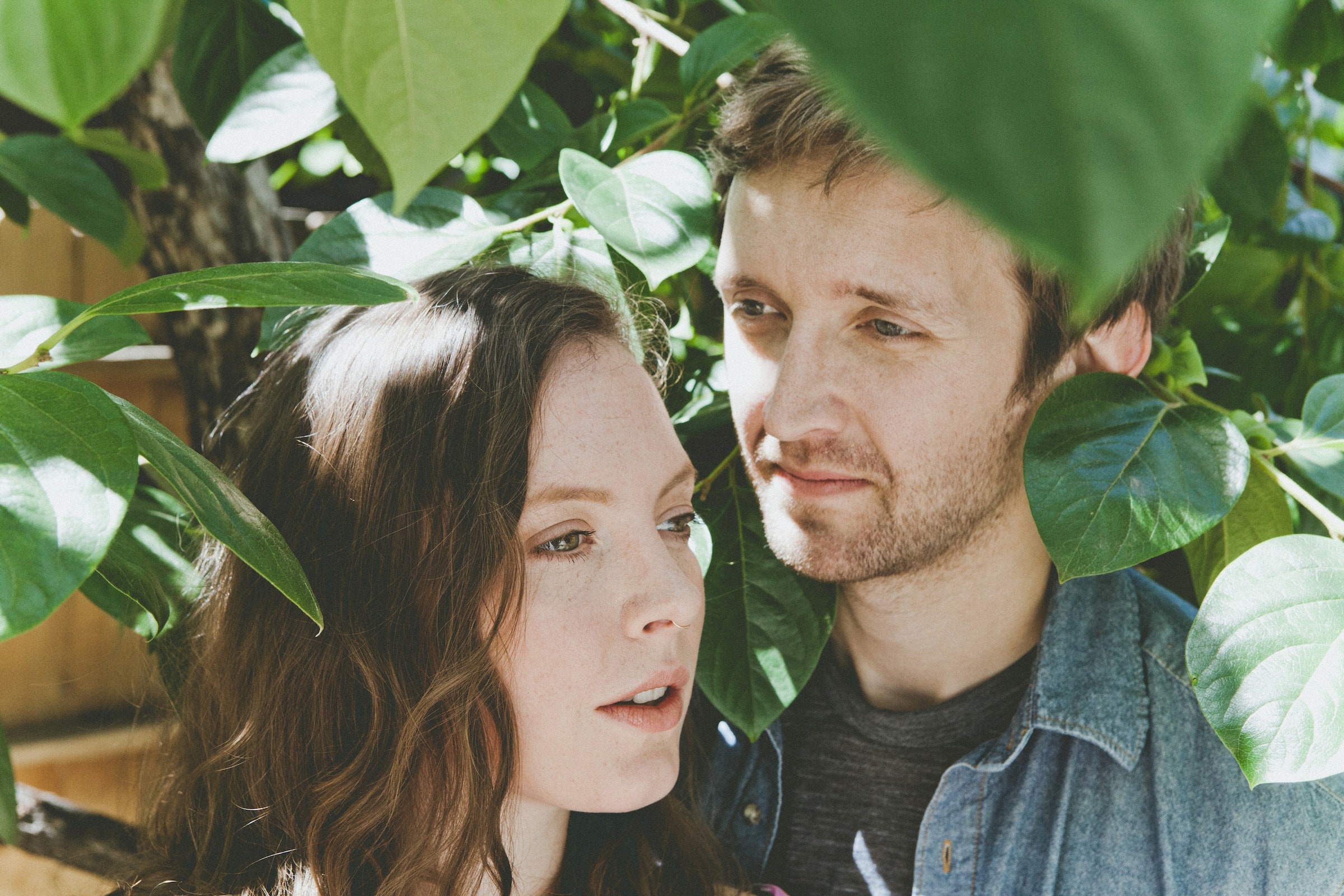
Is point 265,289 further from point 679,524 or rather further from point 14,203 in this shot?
point 14,203

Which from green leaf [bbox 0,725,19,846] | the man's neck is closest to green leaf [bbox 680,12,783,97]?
the man's neck

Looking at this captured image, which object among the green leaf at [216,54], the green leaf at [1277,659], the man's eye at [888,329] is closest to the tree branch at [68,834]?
the green leaf at [216,54]

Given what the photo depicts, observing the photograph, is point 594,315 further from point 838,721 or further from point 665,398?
point 838,721

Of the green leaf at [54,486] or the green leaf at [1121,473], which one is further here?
the green leaf at [1121,473]

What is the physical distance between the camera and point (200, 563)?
1.14m

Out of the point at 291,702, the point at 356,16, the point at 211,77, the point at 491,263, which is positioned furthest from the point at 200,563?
the point at 356,16

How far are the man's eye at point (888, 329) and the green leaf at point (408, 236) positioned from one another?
451 millimetres

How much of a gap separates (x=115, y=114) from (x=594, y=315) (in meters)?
0.76

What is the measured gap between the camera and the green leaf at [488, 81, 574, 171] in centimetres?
128

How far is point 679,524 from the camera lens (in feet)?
3.65

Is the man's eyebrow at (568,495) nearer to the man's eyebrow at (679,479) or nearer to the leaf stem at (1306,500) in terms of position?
the man's eyebrow at (679,479)

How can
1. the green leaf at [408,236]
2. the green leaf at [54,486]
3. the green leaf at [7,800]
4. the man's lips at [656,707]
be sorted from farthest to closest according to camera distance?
the green leaf at [408,236]
the man's lips at [656,707]
the green leaf at [7,800]
the green leaf at [54,486]

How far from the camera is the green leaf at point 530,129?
1.28 m

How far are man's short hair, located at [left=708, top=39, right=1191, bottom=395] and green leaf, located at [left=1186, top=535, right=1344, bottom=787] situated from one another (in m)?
0.46
